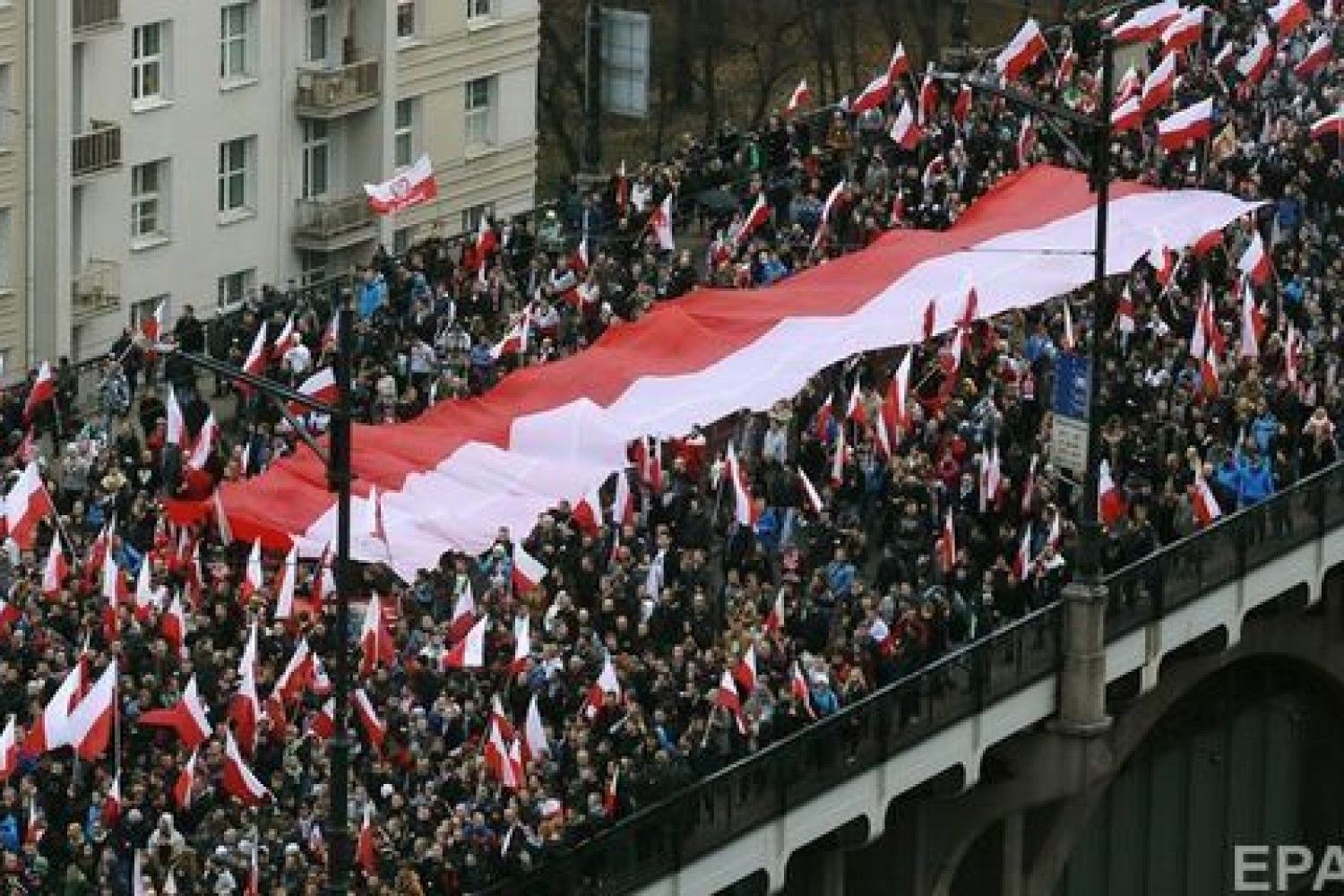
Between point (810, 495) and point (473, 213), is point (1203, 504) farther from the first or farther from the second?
point (473, 213)

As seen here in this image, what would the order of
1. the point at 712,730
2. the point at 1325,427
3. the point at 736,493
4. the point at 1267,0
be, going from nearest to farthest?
the point at 712,730 → the point at 736,493 → the point at 1325,427 → the point at 1267,0

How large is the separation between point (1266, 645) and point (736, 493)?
13.2m

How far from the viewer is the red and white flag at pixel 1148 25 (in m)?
108

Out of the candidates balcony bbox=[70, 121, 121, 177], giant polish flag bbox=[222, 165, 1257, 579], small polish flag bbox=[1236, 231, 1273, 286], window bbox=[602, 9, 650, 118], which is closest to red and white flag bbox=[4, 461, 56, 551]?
giant polish flag bbox=[222, 165, 1257, 579]

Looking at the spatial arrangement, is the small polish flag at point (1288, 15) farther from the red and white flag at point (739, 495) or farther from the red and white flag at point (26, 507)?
the red and white flag at point (26, 507)

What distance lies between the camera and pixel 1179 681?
308 ft

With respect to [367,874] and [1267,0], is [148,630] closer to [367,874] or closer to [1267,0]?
[367,874]

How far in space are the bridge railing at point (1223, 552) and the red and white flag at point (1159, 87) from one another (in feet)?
43.4

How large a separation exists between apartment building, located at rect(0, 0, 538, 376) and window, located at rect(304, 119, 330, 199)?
0.12 feet

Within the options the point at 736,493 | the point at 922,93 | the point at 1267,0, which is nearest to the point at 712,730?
the point at 736,493

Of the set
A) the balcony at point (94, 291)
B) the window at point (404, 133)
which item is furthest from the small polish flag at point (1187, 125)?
the window at point (404, 133)

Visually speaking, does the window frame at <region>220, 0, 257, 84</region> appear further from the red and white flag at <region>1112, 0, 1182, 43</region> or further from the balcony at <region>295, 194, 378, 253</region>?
the red and white flag at <region>1112, 0, 1182, 43</region>

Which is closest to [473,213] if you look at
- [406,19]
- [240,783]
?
[406,19]

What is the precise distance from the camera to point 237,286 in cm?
11794
